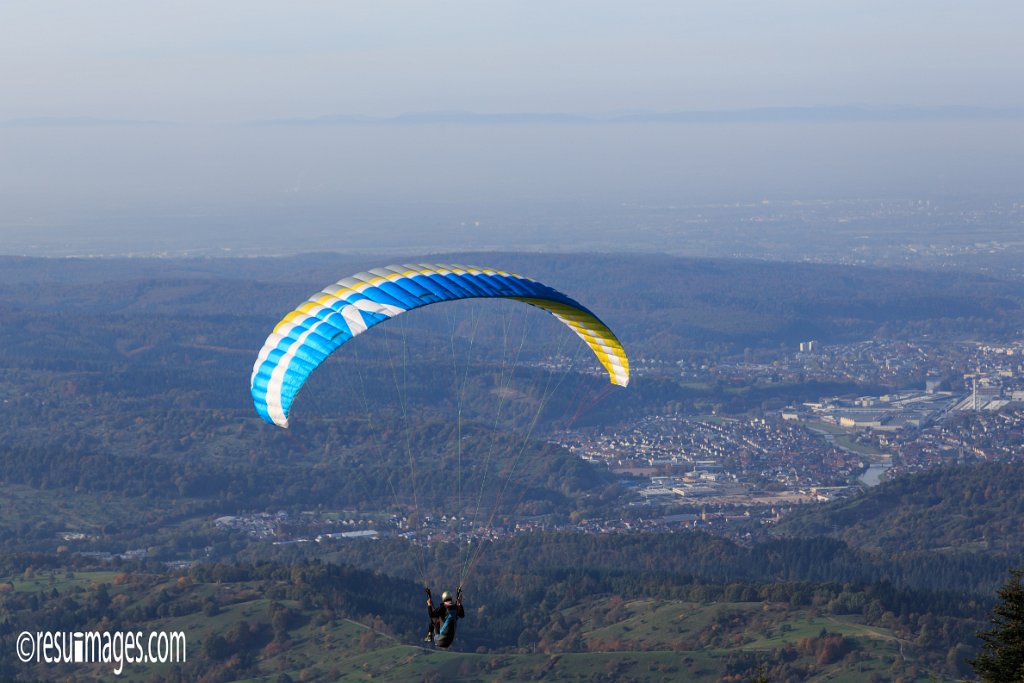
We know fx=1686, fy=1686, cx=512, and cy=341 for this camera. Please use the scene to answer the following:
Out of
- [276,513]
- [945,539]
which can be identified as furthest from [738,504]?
[276,513]

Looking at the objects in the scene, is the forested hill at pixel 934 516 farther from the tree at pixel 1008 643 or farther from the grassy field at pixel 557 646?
the tree at pixel 1008 643

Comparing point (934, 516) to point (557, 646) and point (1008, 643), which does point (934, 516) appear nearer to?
point (557, 646)

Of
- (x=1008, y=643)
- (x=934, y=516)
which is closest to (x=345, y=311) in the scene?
(x=1008, y=643)

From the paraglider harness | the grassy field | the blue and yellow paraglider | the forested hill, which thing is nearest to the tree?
the paraglider harness

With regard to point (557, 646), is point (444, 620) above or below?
above

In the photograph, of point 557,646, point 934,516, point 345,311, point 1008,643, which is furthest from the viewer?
point 934,516

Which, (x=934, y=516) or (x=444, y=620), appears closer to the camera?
(x=444, y=620)

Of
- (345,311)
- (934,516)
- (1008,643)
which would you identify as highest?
(345,311)

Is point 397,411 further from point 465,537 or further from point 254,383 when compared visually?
point 254,383
